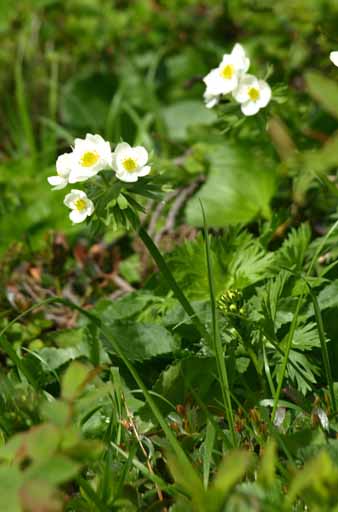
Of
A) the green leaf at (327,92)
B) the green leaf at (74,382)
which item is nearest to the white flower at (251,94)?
the green leaf at (327,92)

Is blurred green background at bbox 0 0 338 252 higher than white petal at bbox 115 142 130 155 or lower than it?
higher

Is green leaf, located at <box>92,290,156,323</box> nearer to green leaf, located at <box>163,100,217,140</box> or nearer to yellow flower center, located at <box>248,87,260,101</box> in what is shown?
yellow flower center, located at <box>248,87,260,101</box>

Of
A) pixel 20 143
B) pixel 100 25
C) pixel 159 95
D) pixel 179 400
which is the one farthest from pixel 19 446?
pixel 100 25

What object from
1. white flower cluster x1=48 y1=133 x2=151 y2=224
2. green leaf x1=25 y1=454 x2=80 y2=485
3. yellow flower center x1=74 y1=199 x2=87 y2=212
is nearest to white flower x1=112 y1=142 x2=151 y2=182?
white flower cluster x1=48 y1=133 x2=151 y2=224

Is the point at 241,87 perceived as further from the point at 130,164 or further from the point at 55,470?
the point at 55,470

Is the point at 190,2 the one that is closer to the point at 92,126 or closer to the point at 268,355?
the point at 92,126

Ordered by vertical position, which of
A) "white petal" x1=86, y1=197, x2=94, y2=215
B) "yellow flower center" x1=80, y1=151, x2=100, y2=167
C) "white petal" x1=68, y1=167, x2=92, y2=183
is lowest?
"white petal" x1=86, y1=197, x2=94, y2=215

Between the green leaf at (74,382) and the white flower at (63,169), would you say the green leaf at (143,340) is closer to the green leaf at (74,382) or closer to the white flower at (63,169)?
the white flower at (63,169)
